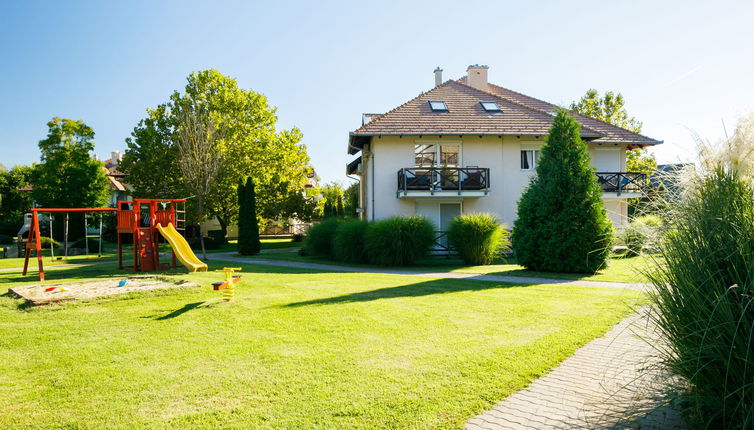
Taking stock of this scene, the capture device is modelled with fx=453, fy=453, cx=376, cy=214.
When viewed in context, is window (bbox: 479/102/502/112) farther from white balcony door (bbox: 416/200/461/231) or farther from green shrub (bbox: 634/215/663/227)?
green shrub (bbox: 634/215/663/227)

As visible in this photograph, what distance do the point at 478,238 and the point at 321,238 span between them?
6.53 meters

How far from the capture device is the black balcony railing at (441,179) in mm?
19156

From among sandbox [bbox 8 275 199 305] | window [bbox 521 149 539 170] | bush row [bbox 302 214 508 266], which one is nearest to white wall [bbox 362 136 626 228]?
window [bbox 521 149 539 170]

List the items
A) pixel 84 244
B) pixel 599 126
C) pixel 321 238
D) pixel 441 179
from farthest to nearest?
pixel 84 244 < pixel 599 126 < pixel 441 179 < pixel 321 238

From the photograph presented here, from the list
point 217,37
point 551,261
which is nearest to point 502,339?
point 551,261

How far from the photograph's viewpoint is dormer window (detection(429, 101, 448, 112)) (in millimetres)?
21122

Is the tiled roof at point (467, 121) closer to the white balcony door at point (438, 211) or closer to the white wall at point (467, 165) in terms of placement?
the white wall at point (467, 165)

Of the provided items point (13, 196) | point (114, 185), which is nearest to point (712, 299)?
point (13, 196)

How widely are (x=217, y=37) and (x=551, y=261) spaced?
446 inches

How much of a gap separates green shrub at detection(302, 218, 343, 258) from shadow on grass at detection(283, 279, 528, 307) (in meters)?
7.99

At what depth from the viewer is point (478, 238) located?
51.9 ft

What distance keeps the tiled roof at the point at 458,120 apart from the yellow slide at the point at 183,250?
8.25m

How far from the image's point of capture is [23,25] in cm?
1366

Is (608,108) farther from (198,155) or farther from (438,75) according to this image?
(198,155)
